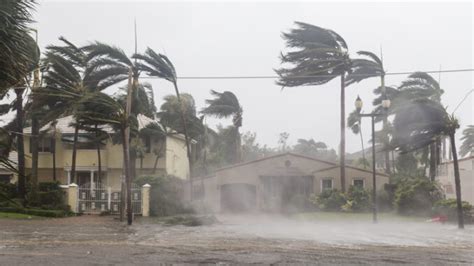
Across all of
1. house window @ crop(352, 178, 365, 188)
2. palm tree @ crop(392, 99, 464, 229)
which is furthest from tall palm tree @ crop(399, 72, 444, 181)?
palm tree @ crop(392, 99, 464, 229)

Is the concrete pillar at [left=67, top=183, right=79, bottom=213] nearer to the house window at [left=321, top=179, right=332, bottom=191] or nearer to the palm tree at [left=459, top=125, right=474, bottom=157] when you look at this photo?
the house window at [left=321, top=179, right=332, bottom=191]

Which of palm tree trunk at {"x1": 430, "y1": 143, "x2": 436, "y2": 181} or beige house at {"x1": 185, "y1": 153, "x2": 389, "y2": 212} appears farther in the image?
palm tree trunk at {"x1": 430, "y1": 143, "x2": 436, "y2": 181}

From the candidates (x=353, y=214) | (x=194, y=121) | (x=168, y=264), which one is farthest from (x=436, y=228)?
(x=194, y=121)

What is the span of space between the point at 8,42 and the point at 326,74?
29.0 metres

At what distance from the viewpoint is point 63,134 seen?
3572 cm

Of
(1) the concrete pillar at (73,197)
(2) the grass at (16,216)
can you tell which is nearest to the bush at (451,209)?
(1) the concrete pillar at (73,197)

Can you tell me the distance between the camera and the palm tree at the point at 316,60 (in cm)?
3256

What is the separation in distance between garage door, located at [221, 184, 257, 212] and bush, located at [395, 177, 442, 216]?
30.8 ft

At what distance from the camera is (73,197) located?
26453 millimetres

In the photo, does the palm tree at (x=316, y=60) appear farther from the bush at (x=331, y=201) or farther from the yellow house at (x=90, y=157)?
the yellow house at (x=90, y=157)

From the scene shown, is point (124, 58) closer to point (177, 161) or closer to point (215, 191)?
point (215, 191)

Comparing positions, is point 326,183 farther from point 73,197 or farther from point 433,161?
point 73,197

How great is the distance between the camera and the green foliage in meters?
26.3

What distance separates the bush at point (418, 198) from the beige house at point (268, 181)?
5.35 metres
